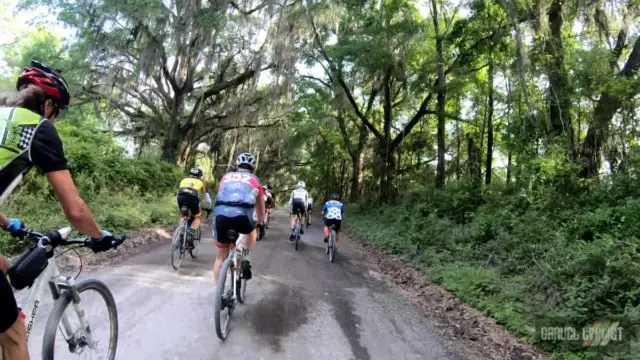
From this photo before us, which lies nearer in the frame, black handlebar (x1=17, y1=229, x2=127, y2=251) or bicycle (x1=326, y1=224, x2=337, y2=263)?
black handlebar (x1=17, y1=229, x2=127, y2=251)

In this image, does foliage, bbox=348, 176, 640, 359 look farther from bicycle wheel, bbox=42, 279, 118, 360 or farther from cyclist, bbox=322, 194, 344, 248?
bicycle wheel, bbox=42, 279, 118, 360

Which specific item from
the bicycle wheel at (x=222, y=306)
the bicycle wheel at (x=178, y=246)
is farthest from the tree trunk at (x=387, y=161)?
the bicycle wheel at (x=222, y=306)

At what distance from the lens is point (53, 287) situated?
8.75 ft

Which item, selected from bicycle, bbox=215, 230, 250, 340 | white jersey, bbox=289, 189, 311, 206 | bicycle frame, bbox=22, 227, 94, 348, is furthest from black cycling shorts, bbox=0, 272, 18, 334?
white jersey, bbox=289, 189, 311, 206

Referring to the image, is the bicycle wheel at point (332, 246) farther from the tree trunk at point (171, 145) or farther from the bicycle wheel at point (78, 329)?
the tree trunk at point (171, 145)

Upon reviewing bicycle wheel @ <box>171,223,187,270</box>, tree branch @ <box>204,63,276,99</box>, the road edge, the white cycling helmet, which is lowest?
the road edge

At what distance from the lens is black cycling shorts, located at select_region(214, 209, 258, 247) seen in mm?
4965

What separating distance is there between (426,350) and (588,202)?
613cm

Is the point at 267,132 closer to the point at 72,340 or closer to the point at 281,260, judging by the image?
the point at 281,260

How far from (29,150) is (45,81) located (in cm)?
48

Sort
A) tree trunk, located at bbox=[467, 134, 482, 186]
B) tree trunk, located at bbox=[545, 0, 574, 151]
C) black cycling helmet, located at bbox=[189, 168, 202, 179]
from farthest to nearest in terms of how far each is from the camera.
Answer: tree trunk, located at bbox=[467, 134, 482, 186] < tree trunk, located at bbox=[545, 0, 574, 151] < black cycling helmet, located at bbox=[189, 168, 202, 179]

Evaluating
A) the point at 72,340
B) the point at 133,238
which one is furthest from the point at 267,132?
the point at 72,340

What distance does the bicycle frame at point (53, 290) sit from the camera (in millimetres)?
2475

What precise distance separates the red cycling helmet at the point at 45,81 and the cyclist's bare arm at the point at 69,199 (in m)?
0.47
